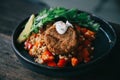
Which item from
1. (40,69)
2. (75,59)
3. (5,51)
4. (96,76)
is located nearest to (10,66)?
(5,51)

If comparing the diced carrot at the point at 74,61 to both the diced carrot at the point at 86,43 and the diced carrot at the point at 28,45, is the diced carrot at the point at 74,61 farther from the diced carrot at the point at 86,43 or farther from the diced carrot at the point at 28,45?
the diced carrot at the point at 28,45

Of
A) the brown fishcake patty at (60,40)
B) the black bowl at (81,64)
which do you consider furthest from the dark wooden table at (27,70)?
the brown fishcake patty at (60,40)

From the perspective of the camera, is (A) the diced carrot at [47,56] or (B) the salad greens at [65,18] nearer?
(A) the diced carrot at [47,56]

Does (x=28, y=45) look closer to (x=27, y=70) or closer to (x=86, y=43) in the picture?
(x=27, y=70)

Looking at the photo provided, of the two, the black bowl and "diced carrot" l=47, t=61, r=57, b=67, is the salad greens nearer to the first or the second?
the black bowl

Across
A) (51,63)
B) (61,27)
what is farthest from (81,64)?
(61,27)

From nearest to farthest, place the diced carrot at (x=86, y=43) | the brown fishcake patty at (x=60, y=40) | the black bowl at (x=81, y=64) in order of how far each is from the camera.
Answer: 1. the black bowl at (x=81, y=64)
2. the brown fishcake patty at (x=60, y=40)
3. the diced carrot at (x=86, y=43)
